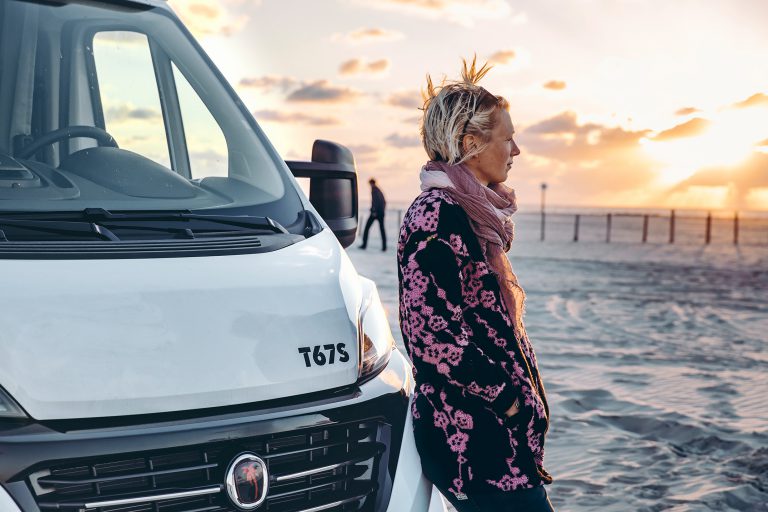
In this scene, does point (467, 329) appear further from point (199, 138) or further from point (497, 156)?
point (199, 138)

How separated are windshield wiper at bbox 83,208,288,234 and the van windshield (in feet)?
0.22

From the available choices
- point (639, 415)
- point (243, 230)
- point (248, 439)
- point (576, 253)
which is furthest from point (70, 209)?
point (576, 253)

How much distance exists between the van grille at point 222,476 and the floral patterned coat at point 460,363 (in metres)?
0.20

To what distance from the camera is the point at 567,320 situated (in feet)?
35.7

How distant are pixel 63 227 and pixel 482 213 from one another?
1.21 metres

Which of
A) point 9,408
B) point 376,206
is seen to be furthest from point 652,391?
point 376,206

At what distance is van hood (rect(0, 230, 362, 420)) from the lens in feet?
7.04

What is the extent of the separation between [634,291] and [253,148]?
39.0ft

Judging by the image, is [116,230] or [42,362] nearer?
[42,362]

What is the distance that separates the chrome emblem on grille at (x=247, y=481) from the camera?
2213 mm

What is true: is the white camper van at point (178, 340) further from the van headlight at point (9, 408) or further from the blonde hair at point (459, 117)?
the blonde hair at point (459, 117)

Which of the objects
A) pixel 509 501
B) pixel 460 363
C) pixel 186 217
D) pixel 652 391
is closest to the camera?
pixel 460 363

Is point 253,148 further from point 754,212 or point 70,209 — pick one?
point 754,212

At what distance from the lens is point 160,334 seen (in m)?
2.28
